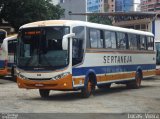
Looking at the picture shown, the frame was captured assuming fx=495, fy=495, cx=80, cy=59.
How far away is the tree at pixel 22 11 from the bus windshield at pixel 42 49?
31.0 meters

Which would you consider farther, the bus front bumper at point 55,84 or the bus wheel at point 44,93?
the bus wheel at point 44,93

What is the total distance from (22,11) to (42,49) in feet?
106

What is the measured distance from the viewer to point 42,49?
60.1 feet

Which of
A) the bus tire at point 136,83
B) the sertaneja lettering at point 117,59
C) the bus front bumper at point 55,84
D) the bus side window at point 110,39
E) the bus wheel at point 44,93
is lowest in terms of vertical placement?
the bus tire at point 136,83

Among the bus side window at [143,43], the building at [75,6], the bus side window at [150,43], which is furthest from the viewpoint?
the building at [75,6]

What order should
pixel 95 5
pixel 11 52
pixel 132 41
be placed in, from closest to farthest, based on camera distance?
pixel 132 41 < pixel 11 52 < pixel 95 5

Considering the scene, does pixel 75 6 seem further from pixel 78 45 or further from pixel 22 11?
pixel 78 45

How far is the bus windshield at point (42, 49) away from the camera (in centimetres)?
1798

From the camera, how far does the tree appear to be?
163ft

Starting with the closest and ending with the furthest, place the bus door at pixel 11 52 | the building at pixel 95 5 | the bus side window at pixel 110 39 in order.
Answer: the bus side window at pixel 110 39
the bus door at pixel 11 52
the building at pixel 95 5

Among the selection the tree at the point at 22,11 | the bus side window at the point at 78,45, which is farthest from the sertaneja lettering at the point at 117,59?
the tree at the point at 22,11

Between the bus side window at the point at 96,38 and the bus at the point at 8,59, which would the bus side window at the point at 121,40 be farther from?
the bus at the point at 8,59

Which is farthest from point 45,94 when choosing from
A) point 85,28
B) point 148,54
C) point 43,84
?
point 148,54

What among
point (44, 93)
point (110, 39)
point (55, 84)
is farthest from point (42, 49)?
point (110, 39)
